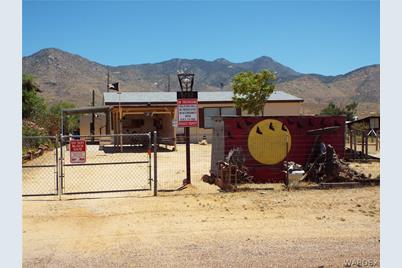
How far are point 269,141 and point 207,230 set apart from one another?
20.3 ft

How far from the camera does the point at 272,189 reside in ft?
39.9

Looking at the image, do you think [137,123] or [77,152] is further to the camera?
[137,123]

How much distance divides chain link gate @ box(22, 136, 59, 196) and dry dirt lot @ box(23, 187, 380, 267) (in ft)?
5.06

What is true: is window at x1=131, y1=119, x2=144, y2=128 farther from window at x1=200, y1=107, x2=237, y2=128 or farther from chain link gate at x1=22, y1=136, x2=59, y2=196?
chain link gate at x1=22, y1=136, x2=59, y2=196

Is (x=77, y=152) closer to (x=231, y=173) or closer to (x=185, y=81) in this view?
(x=185, y=81)

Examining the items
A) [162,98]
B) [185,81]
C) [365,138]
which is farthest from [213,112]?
[185,81]

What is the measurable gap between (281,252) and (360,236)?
1599 mm

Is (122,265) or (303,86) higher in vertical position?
(303,86)

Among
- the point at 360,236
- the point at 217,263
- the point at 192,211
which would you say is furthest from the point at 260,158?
the point at 217,263

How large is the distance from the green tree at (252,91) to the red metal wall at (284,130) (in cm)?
2128

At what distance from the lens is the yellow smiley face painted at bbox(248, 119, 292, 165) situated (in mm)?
13938

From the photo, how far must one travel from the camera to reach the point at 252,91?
36312 mm

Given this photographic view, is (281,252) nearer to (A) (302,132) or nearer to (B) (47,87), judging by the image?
(A) (302,132)

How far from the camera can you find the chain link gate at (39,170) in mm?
12328
